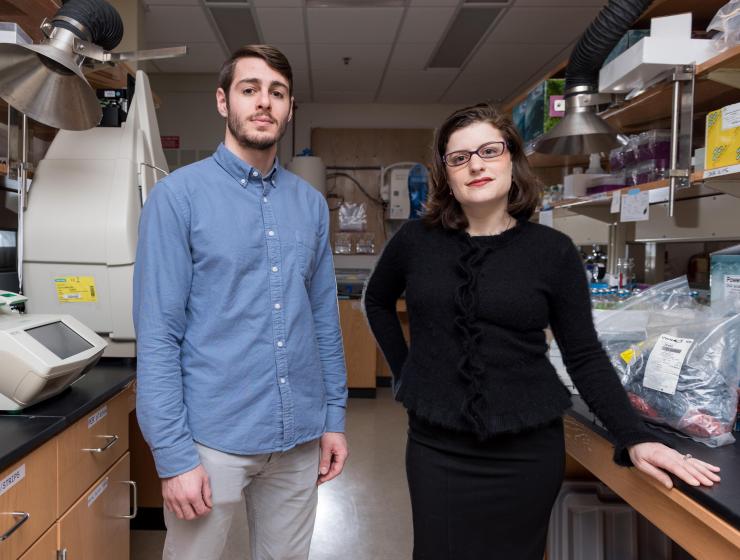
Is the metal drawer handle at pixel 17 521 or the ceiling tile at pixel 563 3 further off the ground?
the ceiling tile at pixel 563 3

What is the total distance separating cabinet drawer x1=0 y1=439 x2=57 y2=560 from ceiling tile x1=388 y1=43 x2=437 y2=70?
156 inches

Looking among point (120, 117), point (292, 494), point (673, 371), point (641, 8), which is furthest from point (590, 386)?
point (120, 117)

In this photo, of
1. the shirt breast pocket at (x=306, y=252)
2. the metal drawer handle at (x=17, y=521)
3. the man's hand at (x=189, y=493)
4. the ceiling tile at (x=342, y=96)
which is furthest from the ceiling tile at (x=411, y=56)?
the metal drawer handle at (x=17, y=521)

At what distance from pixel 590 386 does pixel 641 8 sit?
54.8 inches

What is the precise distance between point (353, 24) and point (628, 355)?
11.0 feet

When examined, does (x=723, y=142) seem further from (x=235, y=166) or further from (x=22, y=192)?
(x=22, y=192)

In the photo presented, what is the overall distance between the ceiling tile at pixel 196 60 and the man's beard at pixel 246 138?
11.9 ft

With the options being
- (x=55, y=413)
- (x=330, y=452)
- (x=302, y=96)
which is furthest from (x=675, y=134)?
(x=302, y=96)

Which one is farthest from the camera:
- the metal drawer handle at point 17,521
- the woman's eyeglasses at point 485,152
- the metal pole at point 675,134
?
the metal pole at point 675,134

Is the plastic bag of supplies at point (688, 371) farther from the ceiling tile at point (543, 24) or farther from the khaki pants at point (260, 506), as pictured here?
the ceiling tile at point (543, 24)

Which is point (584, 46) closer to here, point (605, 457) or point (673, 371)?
point (673, 371)

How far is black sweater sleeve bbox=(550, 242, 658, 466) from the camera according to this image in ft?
3.66

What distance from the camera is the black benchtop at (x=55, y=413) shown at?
3.60 feet

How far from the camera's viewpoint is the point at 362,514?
261 centimetres
